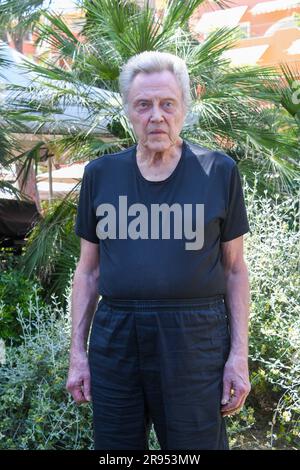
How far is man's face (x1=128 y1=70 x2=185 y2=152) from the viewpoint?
1.79 meters

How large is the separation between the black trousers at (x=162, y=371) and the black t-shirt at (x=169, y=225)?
Result: 0.05m

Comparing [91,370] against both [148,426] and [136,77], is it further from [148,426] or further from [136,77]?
[136,77]

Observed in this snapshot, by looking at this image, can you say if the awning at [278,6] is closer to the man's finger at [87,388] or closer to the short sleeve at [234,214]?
the short sleeve at [234,214]

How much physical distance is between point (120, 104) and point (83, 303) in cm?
300

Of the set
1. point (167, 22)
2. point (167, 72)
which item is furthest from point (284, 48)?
point (167, 72)

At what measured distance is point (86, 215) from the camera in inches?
74.2

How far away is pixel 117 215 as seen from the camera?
5.87ft

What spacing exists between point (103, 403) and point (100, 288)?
34 centimetres

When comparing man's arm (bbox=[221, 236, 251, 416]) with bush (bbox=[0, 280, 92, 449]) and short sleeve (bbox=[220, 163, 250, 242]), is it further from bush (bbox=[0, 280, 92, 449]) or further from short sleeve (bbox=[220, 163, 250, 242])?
bush (bbox=[0, 280, 92, 449])

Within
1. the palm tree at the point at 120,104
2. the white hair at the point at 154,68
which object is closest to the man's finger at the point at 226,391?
the white hair at the point at 154,68

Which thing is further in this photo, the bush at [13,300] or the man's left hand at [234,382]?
the bush at [13,300]

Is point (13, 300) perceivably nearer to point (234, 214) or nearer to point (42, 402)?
point (42, 402)

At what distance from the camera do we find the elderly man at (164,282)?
1.71 metres

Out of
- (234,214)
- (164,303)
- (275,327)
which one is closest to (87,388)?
(164,303)
